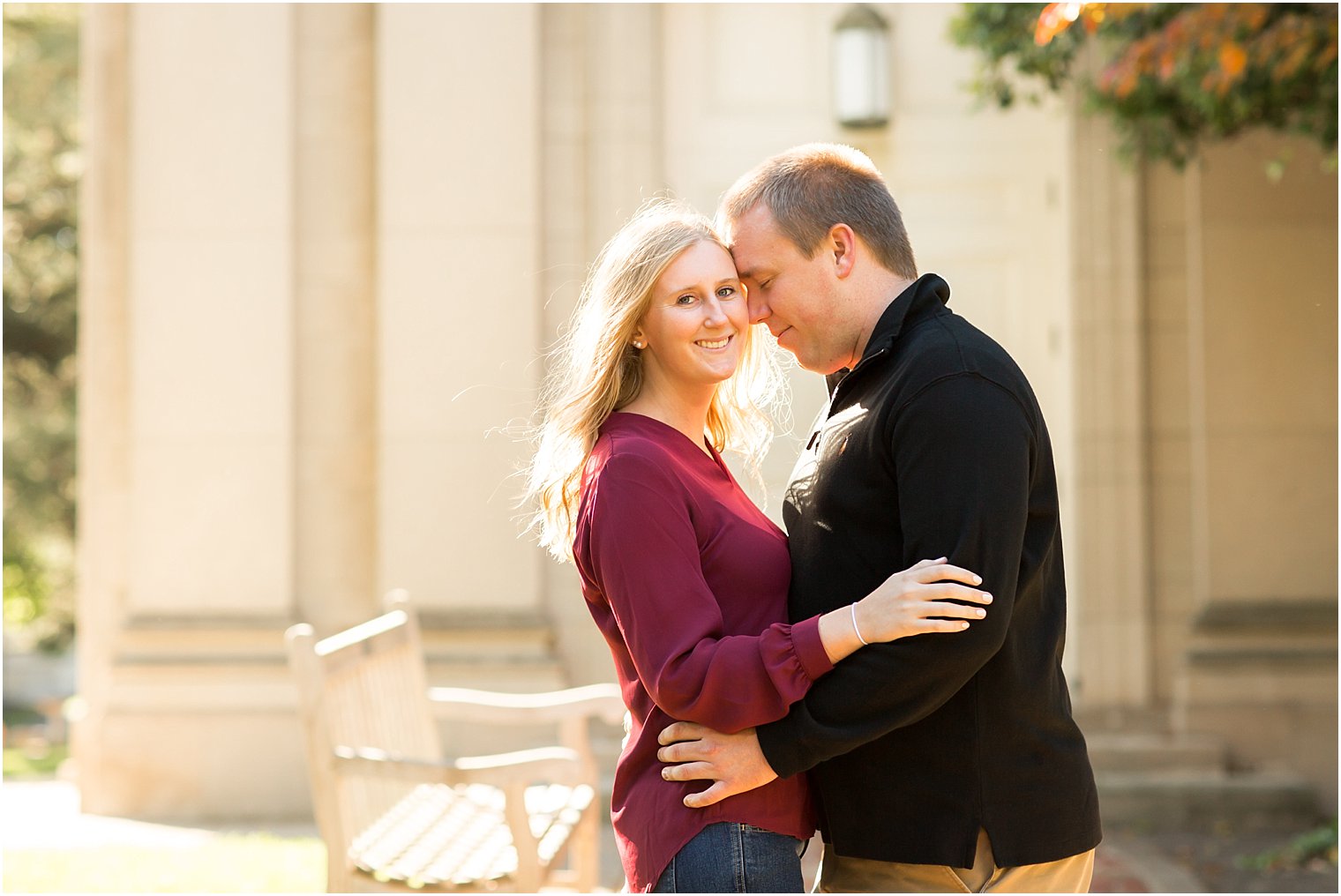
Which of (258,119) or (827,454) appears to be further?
(258,119)

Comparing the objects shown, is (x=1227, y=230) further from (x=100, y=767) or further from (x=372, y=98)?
(x=100, y=767)

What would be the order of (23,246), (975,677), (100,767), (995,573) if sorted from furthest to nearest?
(23,246) → (100,767) → (975,677) → (995,573)

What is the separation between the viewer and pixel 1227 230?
634 cm

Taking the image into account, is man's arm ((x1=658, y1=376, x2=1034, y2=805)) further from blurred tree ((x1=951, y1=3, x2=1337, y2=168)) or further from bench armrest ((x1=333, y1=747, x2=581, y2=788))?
blurred tree ((x1=951, y1=3, x2=1337, y2=168))

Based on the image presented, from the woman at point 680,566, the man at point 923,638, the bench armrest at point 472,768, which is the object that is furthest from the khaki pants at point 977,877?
the bench armrest at point 472,768

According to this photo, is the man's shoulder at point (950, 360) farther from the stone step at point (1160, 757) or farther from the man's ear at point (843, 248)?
the stone step at point (1160, 757)

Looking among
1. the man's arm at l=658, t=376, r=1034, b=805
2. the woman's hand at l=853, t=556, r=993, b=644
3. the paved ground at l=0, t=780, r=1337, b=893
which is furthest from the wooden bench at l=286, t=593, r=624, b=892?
the woman's hand at l=853, t=556, r=993, b=644

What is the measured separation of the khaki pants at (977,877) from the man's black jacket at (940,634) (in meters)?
0.04

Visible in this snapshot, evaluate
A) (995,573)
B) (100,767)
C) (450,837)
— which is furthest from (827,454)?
(100,767)

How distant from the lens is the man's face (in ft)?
8.32

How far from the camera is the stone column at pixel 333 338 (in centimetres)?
637

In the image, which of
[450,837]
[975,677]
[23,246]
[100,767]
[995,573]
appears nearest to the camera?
[995,573]

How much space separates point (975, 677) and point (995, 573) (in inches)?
9.5

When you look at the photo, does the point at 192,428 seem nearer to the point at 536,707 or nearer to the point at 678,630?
the point at 536,707
